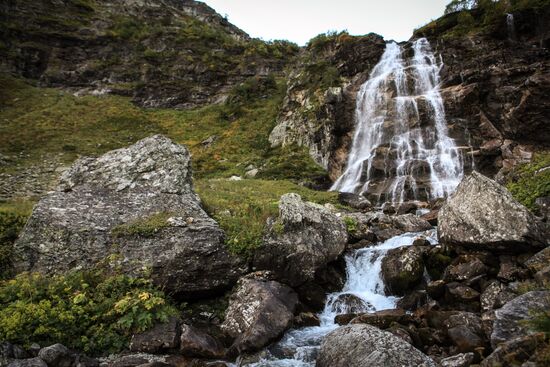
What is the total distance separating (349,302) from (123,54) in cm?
5668

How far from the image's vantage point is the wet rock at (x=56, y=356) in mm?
6965

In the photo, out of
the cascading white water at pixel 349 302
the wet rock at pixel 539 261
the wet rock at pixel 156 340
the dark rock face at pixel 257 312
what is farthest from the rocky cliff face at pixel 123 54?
the wet rock at pixel 539 261

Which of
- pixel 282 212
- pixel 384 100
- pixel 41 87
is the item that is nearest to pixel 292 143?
pixel 384 100

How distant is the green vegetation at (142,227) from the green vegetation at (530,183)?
1196cm

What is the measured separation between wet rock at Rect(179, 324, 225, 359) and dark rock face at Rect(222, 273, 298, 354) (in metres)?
0.37

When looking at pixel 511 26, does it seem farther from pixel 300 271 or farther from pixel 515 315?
pixel 515 315

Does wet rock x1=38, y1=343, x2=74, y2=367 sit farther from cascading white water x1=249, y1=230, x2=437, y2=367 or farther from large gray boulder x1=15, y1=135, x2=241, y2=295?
cascading white water x1=249, y1=230, x2=437, y2=367

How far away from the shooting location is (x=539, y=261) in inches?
337

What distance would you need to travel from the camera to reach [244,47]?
6191 centimetres

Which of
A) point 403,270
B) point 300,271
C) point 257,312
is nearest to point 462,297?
point 403,270

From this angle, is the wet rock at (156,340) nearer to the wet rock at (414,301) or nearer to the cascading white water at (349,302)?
the cascading white water at (349,302)

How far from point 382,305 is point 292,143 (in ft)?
89.3

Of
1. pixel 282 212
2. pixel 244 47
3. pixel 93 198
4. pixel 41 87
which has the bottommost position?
pixel 282 212

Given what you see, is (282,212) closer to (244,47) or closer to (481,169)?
(481,169)
